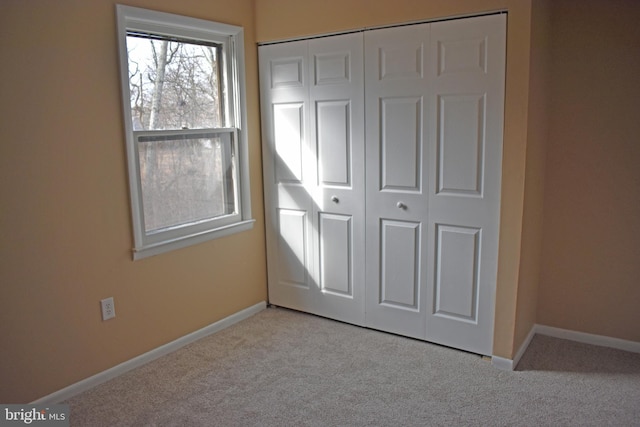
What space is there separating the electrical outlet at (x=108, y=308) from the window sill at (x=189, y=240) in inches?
10.3

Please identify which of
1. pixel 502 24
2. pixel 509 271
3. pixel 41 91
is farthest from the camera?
pixel 509 271

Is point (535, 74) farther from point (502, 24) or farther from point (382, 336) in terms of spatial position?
point (382, 336)

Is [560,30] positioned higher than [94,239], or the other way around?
[560,30]

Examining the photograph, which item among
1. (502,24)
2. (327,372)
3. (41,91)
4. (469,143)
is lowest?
(327,372)

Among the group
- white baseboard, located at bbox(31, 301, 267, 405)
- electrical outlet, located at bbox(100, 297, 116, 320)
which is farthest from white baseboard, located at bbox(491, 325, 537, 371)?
electrical outlet, located at bbox(100, 297, 116, 320)

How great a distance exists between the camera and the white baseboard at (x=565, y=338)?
2.89 m

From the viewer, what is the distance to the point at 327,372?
113 inches

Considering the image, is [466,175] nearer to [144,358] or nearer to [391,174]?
[391,174]

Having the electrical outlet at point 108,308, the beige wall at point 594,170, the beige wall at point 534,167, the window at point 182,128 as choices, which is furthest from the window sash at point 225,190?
the beige wall at point 594,170

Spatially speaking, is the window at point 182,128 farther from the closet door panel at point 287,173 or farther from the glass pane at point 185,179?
the closet door panel at point 287,173

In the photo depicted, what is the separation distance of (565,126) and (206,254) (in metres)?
2.34

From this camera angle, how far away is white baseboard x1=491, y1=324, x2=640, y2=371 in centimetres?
289

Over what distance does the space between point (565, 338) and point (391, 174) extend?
1.51 m

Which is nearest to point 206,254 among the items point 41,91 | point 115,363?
point 115,363
